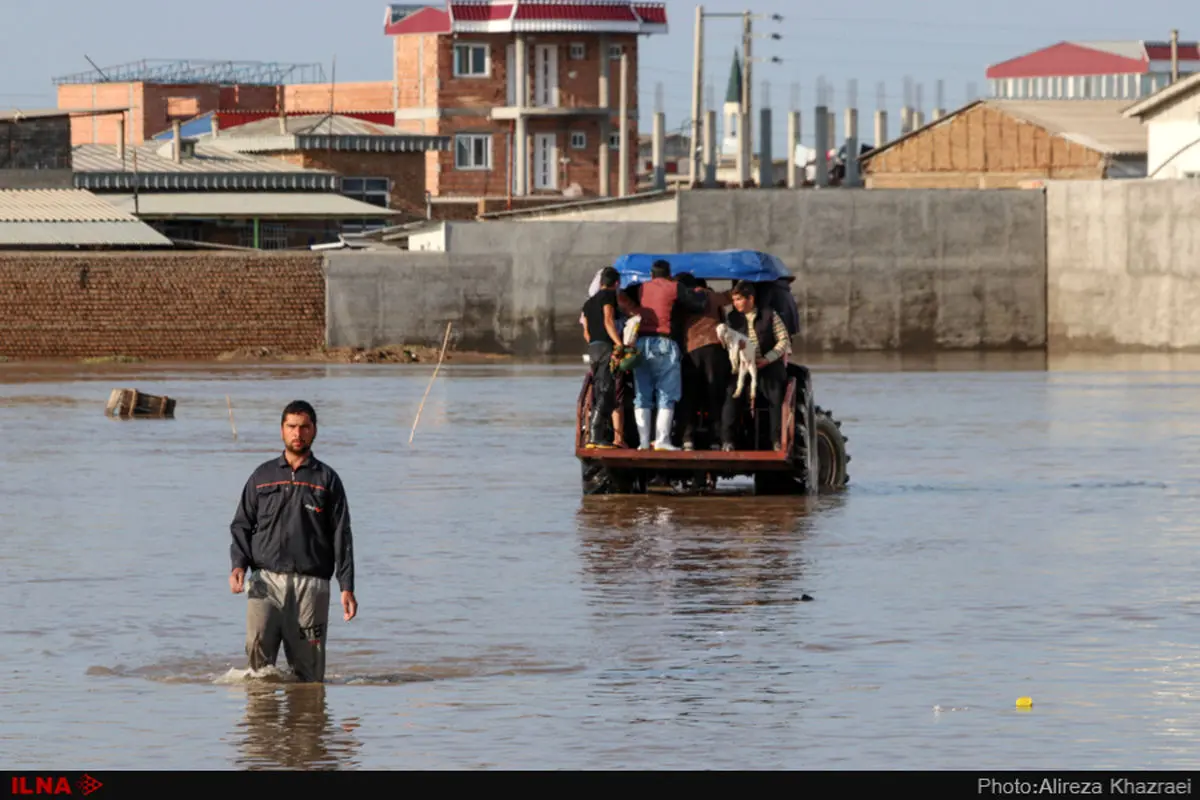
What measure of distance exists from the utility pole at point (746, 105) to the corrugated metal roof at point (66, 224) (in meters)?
21.5

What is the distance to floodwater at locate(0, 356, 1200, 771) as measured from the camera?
10.9 m

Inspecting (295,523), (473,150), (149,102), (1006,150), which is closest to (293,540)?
(295,523)

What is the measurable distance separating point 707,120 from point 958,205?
45.7 meters

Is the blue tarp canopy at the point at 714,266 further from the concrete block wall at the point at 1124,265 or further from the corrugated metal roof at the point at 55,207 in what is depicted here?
the corrugated metal roof at the point at 55,207

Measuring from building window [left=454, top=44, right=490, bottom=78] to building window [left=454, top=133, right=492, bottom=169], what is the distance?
2432mm

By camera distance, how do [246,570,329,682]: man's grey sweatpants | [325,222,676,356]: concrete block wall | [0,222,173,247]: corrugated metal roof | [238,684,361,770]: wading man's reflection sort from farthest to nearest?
[0,222,173,247]: corrugated metal roof → [325,222,676,356]: concrete block wall → [246,570,329,682]: man's grey sweatpants → [238,684,361,770]: wading man's reflection

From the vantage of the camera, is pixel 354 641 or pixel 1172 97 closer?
pixel 354 641

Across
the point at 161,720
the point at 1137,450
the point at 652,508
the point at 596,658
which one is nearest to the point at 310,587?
the point at 161,720

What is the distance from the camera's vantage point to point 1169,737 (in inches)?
424

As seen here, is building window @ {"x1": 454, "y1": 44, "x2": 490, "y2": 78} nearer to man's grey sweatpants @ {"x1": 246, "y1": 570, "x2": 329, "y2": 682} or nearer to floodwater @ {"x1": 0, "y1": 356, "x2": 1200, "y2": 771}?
floodwater @ {"x1": 0, "y1": 356, "x2": 1200, "y2": 771}

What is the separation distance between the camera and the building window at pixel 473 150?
101 metres

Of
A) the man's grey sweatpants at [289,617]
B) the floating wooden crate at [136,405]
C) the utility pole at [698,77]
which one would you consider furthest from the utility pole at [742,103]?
the man's grey sweatpants at [289,617]

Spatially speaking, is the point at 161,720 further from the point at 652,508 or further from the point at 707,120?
the point at 707,120

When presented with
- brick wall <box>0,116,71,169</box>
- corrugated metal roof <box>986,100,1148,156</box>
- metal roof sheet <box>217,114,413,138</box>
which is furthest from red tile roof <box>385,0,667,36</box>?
brick wall <box>0,116,71,169</box>
